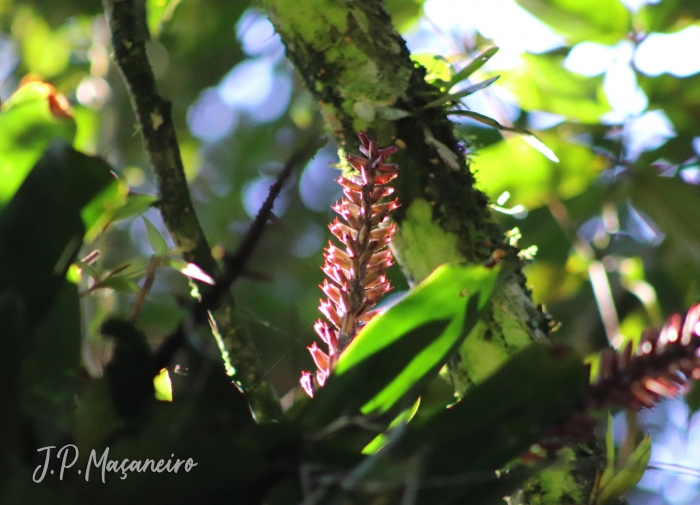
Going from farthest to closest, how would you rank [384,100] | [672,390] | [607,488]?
[384,100]
[607,488]
[672,390]

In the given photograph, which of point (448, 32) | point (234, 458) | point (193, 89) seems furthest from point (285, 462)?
point (193, 89)

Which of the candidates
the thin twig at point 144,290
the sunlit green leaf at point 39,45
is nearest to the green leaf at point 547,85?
the thin twig at point 144,290

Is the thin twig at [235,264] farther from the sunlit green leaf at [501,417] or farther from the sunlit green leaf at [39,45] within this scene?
the sunlit green leaf at [39,45]

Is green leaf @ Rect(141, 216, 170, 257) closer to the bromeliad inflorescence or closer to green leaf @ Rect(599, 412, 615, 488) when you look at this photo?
the bromeliad inflorescence

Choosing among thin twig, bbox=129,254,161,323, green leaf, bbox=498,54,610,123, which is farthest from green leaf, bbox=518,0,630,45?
thin twig, bbox=129,254,161,323

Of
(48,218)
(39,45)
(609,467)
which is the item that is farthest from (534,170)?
(39,45)

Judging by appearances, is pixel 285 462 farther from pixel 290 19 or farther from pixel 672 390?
pixel 290 19

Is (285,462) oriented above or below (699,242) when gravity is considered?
above
